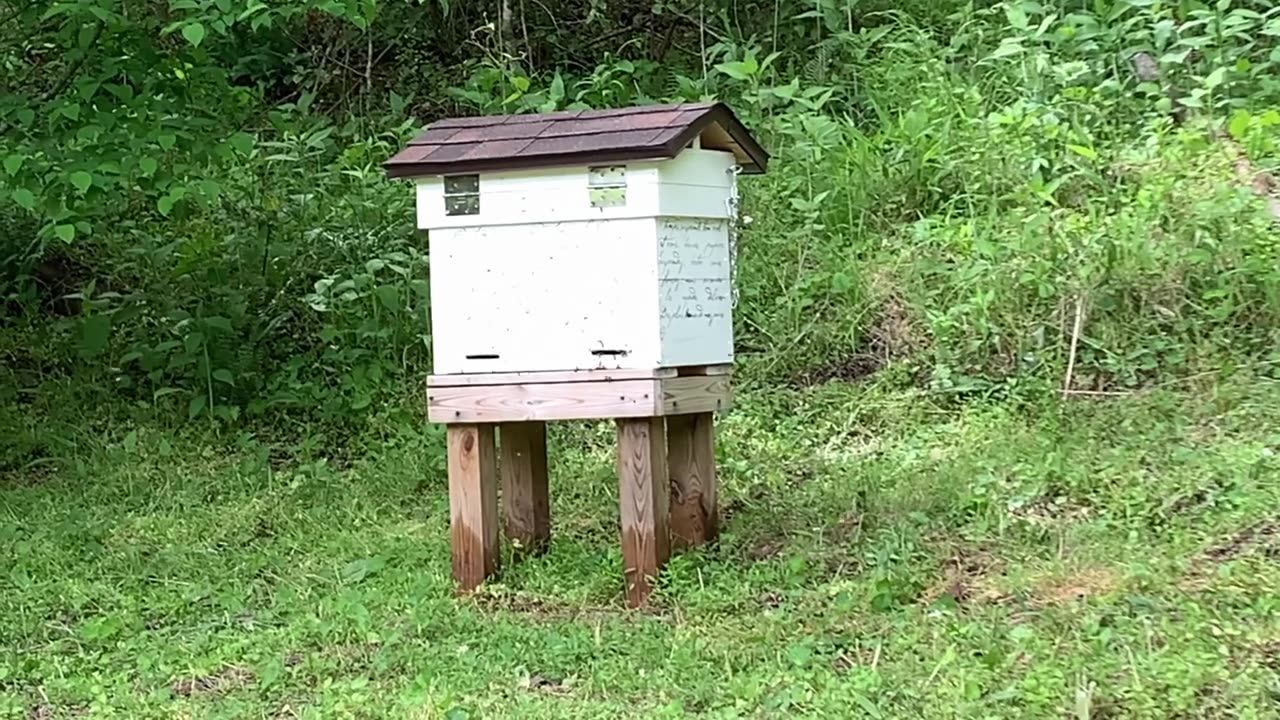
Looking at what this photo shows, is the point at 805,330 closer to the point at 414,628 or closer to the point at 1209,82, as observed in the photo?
the point at 1209,82

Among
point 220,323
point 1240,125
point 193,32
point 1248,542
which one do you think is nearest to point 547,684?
point 1248,542

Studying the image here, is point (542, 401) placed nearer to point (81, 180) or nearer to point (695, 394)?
point (695, 394)

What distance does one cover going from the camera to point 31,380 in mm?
6727

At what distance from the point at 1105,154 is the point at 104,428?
4.76 metres

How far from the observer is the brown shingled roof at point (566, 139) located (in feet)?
12.8

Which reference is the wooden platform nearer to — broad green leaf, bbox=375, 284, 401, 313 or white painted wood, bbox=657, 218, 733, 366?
white painted wood, bbox=657, 218, 733, 366

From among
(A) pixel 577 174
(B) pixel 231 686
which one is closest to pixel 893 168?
(A) pixel 577 174

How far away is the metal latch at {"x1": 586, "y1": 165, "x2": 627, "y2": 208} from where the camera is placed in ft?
13.0

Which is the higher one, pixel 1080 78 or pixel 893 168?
pixel 1080 78

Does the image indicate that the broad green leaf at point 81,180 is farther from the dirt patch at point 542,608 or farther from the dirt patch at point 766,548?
the dirt patch at point 766,548

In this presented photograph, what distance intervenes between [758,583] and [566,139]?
1453 millimetres

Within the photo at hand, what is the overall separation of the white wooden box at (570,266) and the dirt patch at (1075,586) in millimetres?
1237

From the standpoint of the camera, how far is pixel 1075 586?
12.0 feet

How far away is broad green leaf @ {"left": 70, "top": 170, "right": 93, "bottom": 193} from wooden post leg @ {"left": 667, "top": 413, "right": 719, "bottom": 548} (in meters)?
2.28
